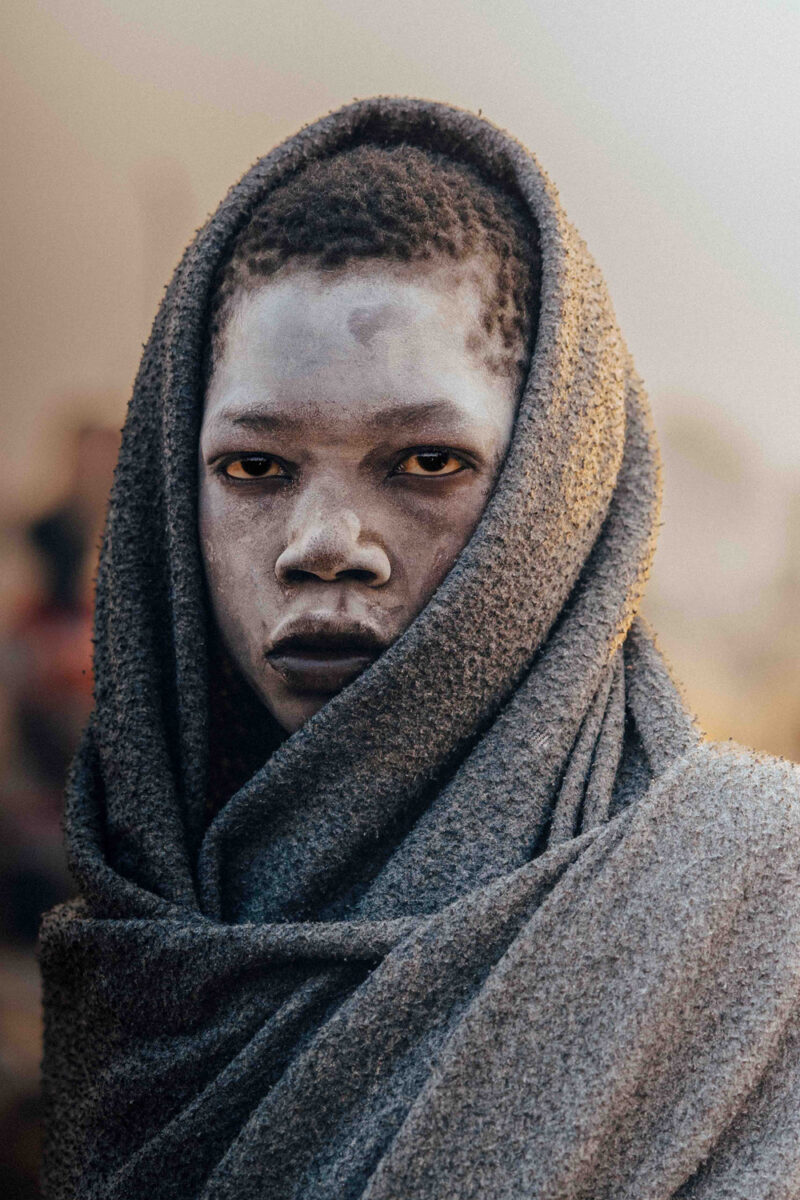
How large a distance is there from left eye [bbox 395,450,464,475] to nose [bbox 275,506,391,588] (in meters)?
0.07

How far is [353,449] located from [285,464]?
2.9 inches

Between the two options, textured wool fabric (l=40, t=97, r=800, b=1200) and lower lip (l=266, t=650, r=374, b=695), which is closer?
textured wool fabric (l=40, t=97, r=800, b=1200)

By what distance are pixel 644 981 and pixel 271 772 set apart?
0.37 m

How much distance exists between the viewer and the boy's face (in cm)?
99

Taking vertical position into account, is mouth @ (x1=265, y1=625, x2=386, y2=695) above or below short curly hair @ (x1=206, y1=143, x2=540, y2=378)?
below

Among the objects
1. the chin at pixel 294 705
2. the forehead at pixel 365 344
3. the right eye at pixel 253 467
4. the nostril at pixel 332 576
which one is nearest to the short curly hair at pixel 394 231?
the forehead at pixel 365 344

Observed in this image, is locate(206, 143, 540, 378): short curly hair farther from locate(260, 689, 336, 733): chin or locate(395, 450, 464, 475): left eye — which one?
locate(260, 689, 336, 733): chin

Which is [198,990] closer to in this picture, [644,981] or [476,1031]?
[476,1031]

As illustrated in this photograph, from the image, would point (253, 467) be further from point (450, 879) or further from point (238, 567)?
point (450, 879)

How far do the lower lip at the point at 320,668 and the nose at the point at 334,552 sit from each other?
0.07 meters

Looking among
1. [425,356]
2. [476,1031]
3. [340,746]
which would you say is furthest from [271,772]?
[425,356]

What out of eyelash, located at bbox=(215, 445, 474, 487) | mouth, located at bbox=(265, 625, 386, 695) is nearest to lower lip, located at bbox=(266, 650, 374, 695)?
mouth, located at bbox=(265, 625, 386, 695)

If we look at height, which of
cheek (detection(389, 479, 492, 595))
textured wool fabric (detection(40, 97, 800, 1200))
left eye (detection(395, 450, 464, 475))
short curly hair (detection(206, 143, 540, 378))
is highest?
short curly hair (detection(206, 143, 540, 378))

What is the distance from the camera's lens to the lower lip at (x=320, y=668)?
1006 mm
